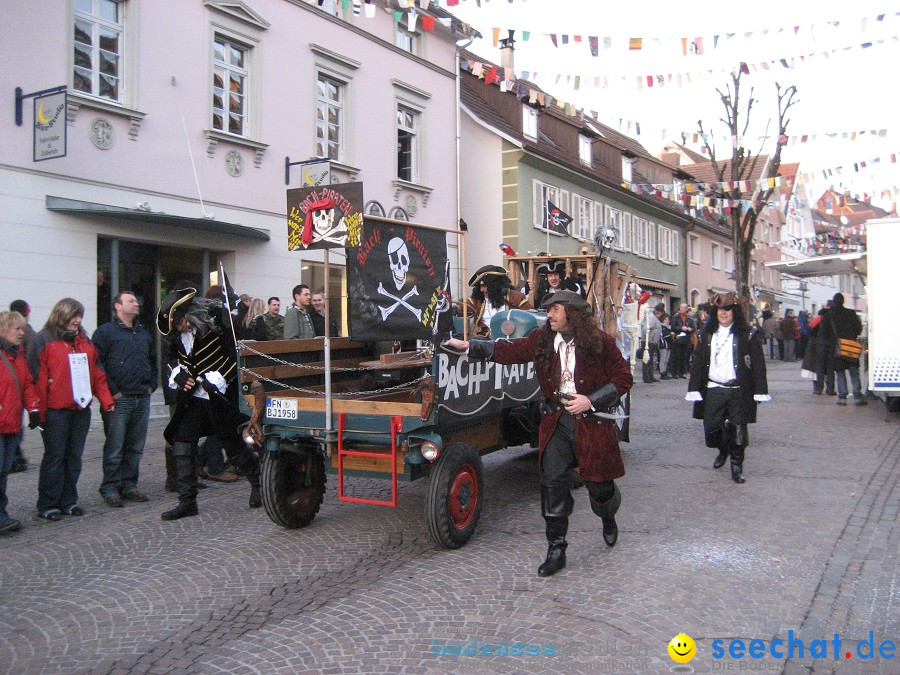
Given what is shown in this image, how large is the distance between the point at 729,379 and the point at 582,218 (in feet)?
66.6

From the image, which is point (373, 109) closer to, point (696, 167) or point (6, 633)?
point (6, 633)

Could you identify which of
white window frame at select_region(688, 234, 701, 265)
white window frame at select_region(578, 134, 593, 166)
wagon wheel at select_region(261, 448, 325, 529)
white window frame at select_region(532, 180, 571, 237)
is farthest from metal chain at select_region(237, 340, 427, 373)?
white window frame at select_region(688, 234, 701, 265)

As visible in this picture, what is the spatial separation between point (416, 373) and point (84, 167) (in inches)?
272

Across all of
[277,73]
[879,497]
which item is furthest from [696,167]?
[879,497]

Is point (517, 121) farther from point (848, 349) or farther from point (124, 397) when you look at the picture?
point (124, 397)

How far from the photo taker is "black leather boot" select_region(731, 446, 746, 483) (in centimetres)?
725

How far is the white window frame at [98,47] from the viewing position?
36.8ft

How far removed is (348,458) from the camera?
5477 mm

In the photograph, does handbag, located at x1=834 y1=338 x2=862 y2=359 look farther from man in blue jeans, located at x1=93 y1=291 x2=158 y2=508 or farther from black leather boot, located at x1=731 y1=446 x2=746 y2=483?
man in blue jeans, located at x1=93 y1=291 x2=158 y2=508

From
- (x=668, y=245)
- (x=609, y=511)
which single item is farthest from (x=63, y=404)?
(x=668, y=245)

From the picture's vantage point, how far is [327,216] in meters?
5.27

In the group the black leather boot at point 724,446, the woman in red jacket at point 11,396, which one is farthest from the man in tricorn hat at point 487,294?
the woman in red jacket at point 11,396

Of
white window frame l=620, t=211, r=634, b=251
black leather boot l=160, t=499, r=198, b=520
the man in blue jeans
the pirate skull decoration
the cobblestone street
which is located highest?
white window frame l=620, t=211, r=634, b=251

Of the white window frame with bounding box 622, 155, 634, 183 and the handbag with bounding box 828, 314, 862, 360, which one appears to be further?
the white window frame with bounding box 622, 155, 634, 183
